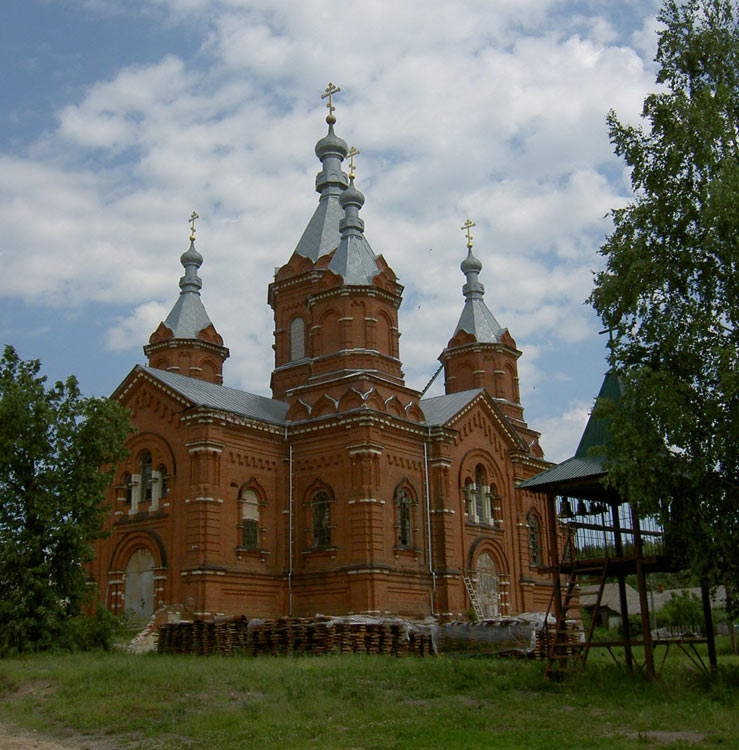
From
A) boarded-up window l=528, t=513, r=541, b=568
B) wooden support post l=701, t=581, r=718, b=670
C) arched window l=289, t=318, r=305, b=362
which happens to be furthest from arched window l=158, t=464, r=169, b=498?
wooden support post l=701, t=581, r=718, b=670

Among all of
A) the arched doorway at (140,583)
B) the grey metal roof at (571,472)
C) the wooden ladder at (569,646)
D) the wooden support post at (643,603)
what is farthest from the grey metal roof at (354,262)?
the wooden support post at (643,603)

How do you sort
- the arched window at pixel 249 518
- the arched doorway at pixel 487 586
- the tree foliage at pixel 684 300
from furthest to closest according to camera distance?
the arched doorway at pixel 487 586 → the arched window at pixel 249 518 → the tree foliage at pixel 684 300

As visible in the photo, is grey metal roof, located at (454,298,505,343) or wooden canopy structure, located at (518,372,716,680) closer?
wooden canopy structure, located at (518,372,716,680)

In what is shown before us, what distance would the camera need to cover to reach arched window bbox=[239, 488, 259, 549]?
27438mm

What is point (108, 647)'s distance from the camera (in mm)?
22469

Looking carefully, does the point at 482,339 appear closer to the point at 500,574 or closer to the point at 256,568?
the point at 500,574

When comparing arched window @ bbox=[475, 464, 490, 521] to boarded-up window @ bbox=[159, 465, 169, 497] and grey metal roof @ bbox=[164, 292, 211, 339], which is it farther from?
grey metal roof @ bbox=[164, 292, 211, 339]

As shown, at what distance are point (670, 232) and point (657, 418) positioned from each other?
12.1 ft

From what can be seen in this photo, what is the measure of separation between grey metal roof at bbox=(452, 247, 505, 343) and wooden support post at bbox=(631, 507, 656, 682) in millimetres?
21750

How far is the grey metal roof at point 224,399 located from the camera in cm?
2788

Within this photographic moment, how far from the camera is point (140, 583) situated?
2736 centimetres

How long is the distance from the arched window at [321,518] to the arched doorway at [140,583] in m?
4.88

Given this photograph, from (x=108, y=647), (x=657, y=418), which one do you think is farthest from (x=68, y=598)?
(x=657, y=418)

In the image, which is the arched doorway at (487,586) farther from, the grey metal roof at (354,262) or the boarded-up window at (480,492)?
the grey metal roof at (354,262)
